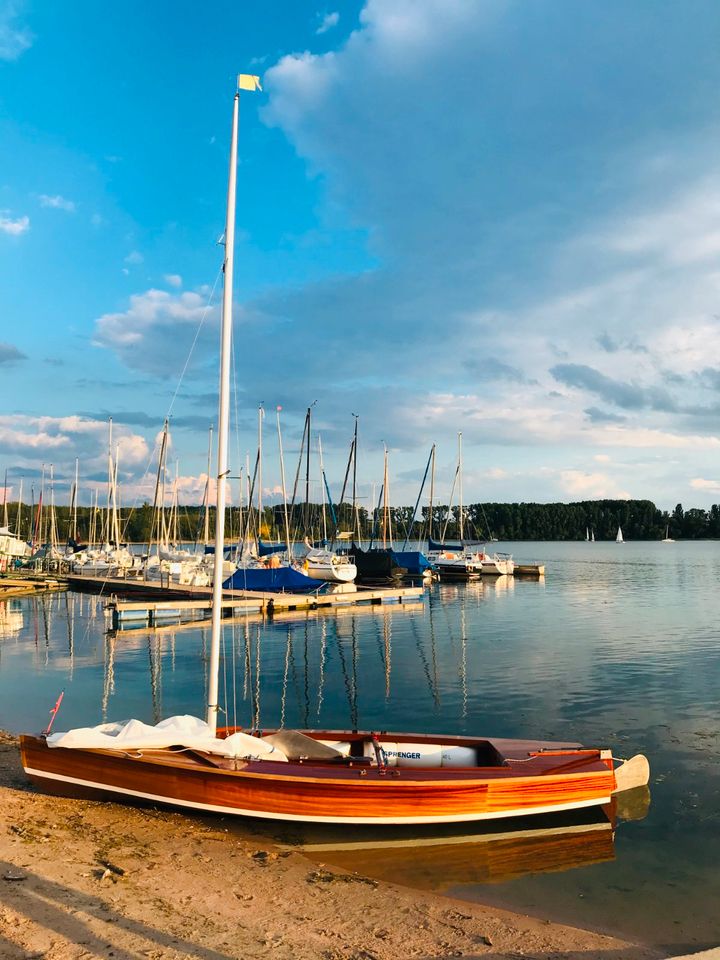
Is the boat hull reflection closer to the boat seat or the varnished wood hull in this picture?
the varnished wood hull

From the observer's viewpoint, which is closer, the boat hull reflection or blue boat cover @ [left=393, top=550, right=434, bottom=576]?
the boat hull reflection

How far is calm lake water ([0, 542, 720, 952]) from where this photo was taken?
1009cm

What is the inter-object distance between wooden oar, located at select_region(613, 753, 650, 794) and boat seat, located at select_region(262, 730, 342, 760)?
5327mm

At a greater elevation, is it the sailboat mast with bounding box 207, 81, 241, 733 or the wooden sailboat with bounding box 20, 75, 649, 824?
the sailboat mast with bounding box 207, 81, 241, 733

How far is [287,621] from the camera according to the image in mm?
40156

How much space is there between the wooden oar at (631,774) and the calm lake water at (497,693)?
22.7 inches

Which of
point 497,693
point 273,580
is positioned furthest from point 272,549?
point 497,693

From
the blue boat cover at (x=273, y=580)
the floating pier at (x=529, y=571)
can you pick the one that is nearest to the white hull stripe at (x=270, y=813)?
the blue boat cover at (x=273, y=580)

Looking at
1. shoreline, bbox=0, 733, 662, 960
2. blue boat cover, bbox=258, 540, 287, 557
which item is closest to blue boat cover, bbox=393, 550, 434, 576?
blue boat cover, bbox=258, 540, 287, 557

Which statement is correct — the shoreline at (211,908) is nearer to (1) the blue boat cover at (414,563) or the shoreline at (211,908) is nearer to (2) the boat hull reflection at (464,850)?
(2) the boat hull reflection at (464,850)

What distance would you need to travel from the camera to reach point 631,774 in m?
13.2

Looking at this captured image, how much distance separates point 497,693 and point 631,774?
9.19 meters

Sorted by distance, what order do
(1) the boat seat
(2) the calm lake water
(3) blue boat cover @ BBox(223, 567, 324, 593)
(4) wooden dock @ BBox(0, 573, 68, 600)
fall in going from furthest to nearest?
(4) wooden dock @ BBox(0, 573, 68, 600) → (3) blue boat cover @ BBox(223, 567, 324, 593) → (1) the boat seat → (2) the calm lake water

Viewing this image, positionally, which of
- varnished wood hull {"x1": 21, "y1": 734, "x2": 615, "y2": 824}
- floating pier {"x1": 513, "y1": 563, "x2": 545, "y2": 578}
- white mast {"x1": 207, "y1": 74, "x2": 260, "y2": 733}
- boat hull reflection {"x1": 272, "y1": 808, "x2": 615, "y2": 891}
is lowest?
floating pier {"x1": 513, "y1": 563, "x2": 545, "y2": 578}
